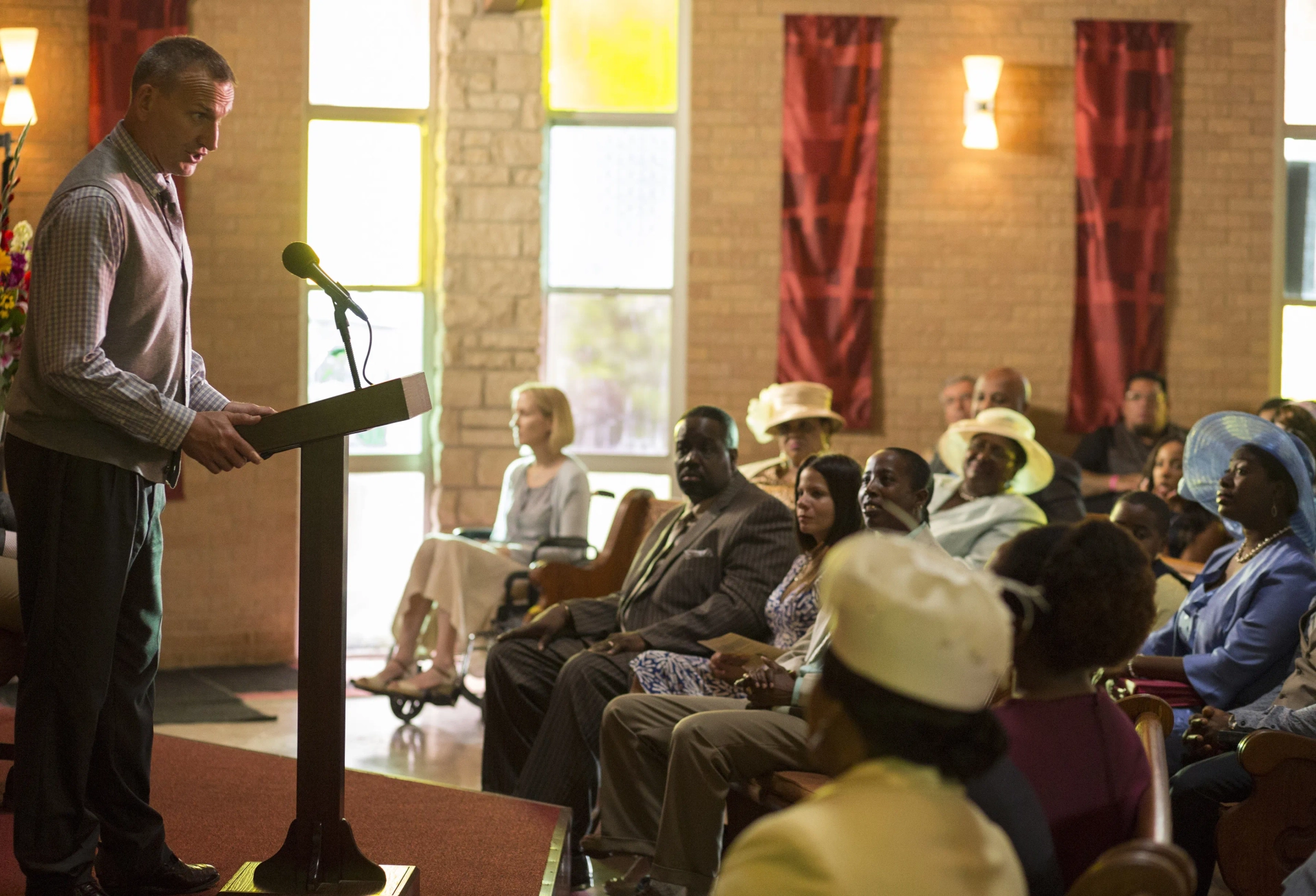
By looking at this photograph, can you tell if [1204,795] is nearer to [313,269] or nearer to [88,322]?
[313,269]

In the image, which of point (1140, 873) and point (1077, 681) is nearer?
point (1140, 873)

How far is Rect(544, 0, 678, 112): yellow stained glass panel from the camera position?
24.4 feet

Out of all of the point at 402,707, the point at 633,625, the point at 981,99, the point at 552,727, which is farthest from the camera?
the point at 981,99

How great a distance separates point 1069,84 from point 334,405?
238 inches

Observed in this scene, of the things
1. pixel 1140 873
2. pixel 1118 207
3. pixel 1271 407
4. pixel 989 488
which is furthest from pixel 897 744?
pixel 1118 207

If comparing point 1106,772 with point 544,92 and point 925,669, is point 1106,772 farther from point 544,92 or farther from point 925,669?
point 544,92

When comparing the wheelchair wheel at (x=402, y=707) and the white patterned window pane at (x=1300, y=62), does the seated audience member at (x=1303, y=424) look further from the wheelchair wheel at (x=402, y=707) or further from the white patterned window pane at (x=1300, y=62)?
the wheelchair wheel at (x=402, y=707)

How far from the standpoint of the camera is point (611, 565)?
514cm

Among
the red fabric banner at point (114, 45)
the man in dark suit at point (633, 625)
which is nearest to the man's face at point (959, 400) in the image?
the man in dark suit at point (633, 625)

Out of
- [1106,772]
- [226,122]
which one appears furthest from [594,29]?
[1106,772]

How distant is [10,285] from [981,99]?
17.0 ft

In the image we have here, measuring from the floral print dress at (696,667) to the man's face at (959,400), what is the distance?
332 cm

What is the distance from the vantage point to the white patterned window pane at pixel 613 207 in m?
7.54

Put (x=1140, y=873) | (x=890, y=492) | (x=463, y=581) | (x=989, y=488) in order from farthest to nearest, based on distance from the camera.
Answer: (x=463, y=581) < (x=989, y=488) < (x=890, y=492) < (x=1140, y=873)
